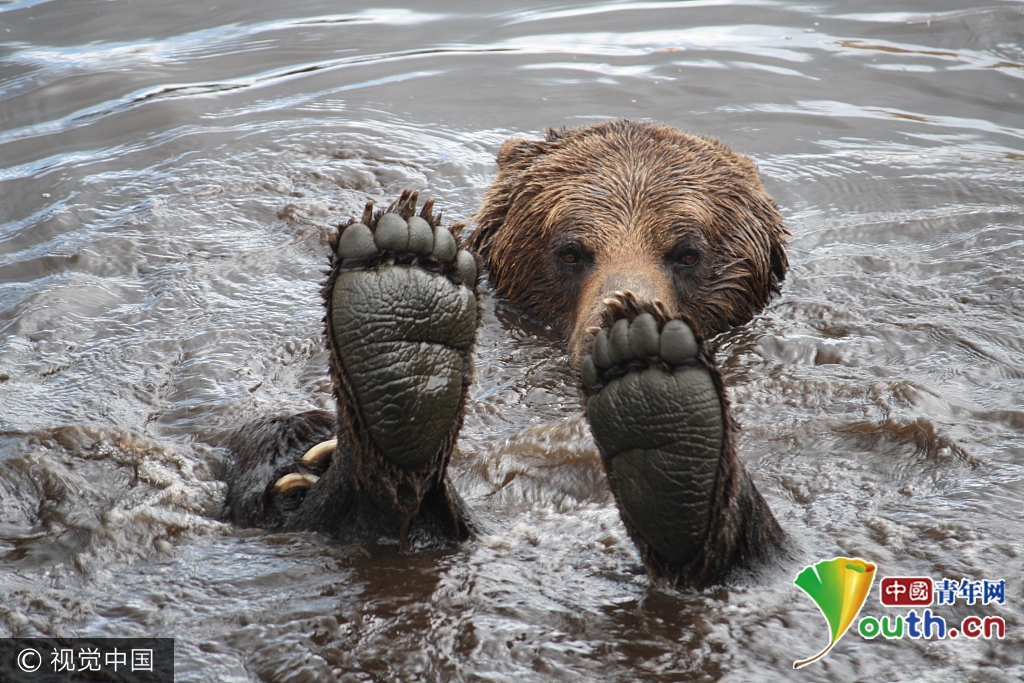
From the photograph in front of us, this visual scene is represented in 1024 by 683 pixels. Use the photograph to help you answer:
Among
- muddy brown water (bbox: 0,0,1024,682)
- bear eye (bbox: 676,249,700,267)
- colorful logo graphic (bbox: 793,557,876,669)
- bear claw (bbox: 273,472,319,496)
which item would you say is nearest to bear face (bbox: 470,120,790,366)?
bear eye (bbox: 676,249,700,267)

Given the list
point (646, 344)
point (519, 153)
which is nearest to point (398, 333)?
point (646, 344)

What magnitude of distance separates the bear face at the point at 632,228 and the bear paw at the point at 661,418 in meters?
2.11

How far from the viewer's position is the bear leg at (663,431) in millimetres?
2865

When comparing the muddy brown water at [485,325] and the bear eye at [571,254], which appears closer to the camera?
the muddy brown water at [485,325]

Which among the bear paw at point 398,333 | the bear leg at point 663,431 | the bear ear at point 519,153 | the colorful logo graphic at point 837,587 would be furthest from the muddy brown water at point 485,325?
the bear ear at point 519,153

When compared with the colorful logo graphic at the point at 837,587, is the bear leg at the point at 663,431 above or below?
above

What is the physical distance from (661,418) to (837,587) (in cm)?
87

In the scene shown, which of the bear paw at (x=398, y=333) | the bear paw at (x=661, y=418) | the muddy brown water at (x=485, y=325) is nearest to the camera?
the bear paw at (x=661, y=418)

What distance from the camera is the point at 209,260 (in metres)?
6.34

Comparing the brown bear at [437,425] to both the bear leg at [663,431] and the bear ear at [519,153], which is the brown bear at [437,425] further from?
the bear ear at [519,153]

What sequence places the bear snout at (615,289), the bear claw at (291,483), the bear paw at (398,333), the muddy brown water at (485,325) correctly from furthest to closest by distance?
the bear snout at (615,289) → the bear claw at (291,483) → the bear paw at (398,333) → the muddy brown water at (485,325)

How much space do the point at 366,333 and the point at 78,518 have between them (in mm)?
1367

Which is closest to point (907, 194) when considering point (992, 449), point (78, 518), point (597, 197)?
point (597, 197)

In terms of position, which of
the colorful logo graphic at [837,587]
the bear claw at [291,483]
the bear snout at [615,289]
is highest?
the bear snout at [615,289]
